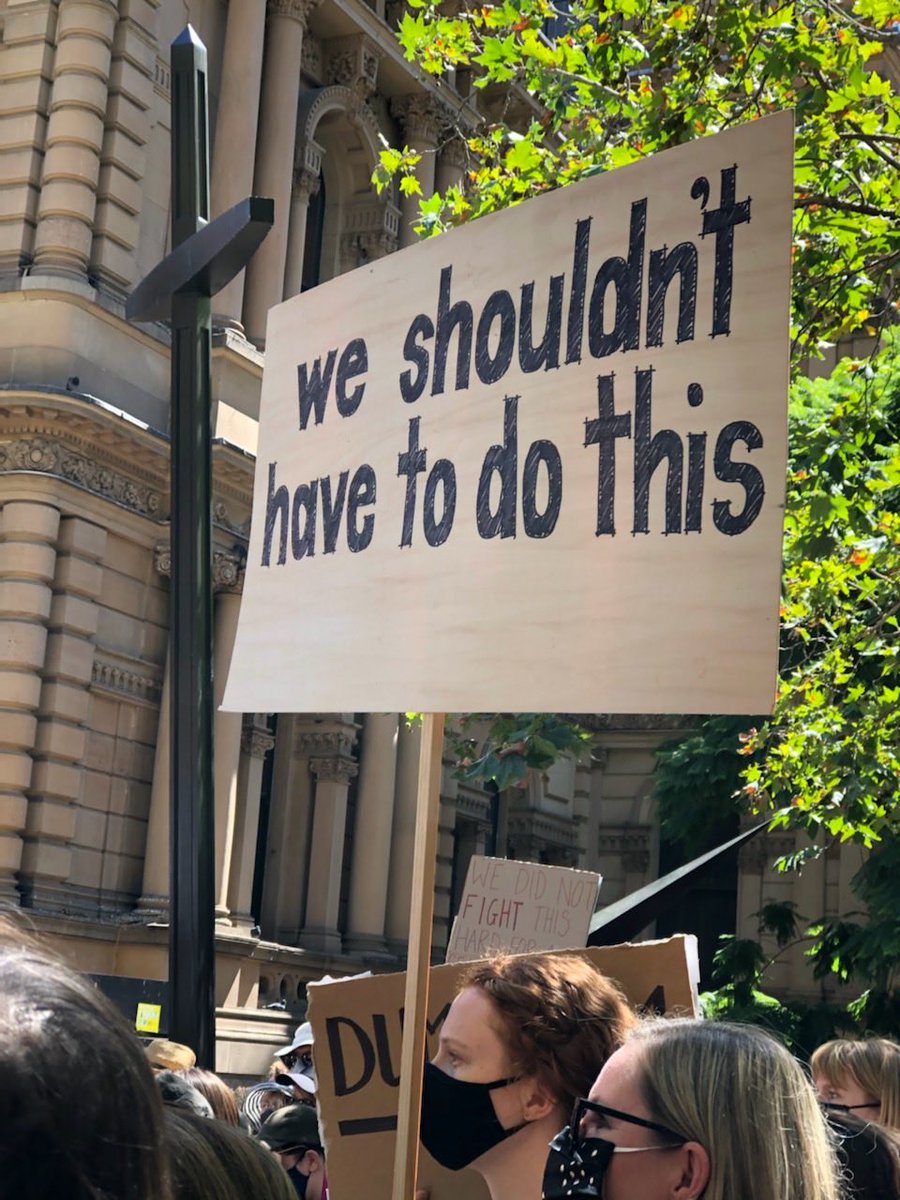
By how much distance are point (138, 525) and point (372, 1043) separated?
13993 mm

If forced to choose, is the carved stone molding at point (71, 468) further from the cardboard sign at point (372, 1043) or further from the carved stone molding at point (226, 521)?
the cardboard sign at point (372, 1043)

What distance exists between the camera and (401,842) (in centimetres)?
Result: 2331

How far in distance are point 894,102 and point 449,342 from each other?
229 inches

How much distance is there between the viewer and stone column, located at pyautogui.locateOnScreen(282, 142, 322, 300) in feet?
72.6

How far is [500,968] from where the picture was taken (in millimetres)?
3432

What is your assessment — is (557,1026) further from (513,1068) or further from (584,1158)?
(584,1158)

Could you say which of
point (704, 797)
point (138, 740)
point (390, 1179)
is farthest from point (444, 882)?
point (390, 1179)

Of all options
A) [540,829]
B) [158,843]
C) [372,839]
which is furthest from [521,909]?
[540,829]

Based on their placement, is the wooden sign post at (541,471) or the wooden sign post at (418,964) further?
the wooden sign post at (418,964)

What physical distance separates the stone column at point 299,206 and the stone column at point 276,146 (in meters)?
0.54

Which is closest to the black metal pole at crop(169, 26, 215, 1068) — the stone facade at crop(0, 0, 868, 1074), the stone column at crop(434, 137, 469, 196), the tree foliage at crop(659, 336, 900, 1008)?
the tree foliage at crop(659, 336, 900, 1008)

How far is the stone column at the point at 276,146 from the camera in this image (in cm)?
2059

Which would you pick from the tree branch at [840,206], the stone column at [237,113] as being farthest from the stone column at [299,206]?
the tree branch at [840,206]

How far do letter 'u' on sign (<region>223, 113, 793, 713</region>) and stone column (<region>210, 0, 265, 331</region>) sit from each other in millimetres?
15958
